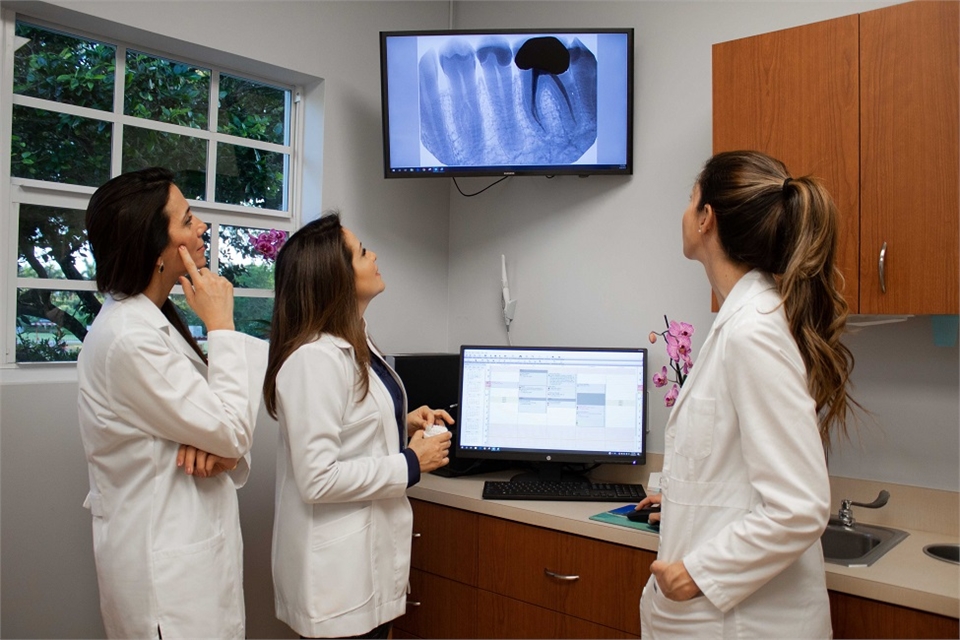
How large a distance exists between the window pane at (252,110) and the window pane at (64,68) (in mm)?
385

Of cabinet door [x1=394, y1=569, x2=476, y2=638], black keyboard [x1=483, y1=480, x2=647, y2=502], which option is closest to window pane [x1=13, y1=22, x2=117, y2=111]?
Result: black keyboard [x1=483, y1=480, x2=647, y2=502]

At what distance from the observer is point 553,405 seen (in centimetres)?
241

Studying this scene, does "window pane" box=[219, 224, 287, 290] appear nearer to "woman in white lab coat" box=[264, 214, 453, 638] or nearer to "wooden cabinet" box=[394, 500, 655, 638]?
"woman in white lab coat" box=[264, 214, 453, 638]

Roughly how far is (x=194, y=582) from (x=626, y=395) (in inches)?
54.2

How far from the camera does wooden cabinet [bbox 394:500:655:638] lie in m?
1.92

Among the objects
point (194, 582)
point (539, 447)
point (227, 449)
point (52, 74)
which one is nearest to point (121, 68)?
point (52, 74)

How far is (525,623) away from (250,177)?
1745 mm

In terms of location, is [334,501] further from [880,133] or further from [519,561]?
[880,133]

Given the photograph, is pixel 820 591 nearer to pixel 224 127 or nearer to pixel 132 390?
pixel 132 390

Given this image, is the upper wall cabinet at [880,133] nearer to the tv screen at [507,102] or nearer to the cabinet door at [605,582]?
the tv screen at [507,102]

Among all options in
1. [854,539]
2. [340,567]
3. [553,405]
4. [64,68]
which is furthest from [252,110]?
[854,539]

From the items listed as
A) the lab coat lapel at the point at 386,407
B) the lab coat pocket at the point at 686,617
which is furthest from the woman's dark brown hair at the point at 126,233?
the lab coat pocket at the point at 686,617

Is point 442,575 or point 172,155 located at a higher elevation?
point 172,155

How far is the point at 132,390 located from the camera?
148 centimetres
